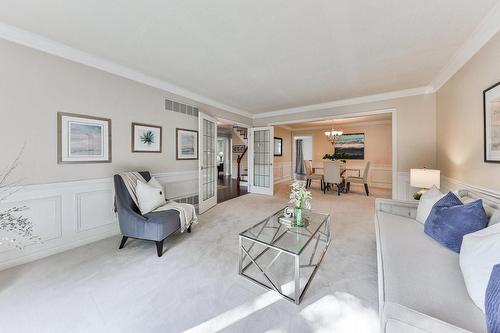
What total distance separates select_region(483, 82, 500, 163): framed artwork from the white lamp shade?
0.68 m

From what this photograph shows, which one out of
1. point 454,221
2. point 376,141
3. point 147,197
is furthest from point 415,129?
point 147,197

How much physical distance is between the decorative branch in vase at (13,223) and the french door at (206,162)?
2264 mm

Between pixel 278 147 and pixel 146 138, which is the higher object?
pixel 278 147

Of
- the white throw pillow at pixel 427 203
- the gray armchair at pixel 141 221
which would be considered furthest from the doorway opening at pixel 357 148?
the gray armchair at pixel 141 221

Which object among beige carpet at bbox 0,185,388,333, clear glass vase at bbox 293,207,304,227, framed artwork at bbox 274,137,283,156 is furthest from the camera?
framed artwork at bbox 274,137,283,156

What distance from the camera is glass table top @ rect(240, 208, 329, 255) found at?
174 centimetres

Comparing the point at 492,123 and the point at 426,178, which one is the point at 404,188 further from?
the point at 492,123

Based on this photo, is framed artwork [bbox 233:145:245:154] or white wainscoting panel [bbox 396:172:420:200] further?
framed artwork [bbox 233:145:245:154]

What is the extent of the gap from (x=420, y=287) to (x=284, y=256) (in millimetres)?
1359

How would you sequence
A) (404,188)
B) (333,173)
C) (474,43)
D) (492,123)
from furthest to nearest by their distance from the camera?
(333,173)
(404,188)
(474,43)
(492,123)

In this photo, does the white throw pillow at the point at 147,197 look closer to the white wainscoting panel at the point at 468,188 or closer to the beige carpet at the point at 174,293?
the beige carpet at the point at 174,293

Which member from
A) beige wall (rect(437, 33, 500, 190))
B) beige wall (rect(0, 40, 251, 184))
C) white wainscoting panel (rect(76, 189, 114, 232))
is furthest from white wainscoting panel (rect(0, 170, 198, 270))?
beige wall (rect(437, 33, 500, 190))

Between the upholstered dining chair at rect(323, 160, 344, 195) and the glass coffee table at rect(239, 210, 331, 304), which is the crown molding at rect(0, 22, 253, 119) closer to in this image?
the glass coffee table at rect(239, 210, 331, 304)

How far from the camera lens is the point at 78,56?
241cm
